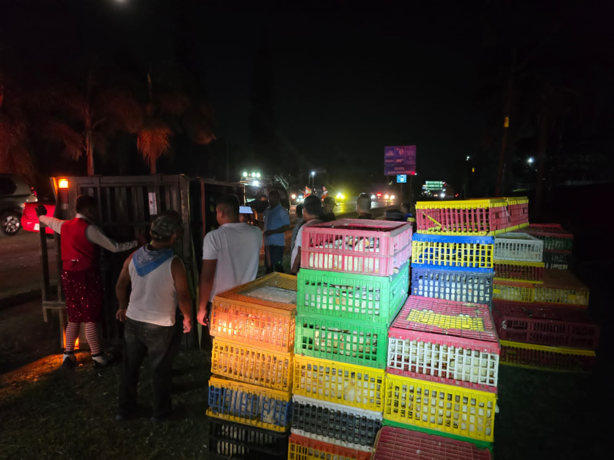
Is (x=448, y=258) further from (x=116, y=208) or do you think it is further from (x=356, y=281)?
(x=116, y=208)

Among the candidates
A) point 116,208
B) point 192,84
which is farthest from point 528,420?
point 192,84

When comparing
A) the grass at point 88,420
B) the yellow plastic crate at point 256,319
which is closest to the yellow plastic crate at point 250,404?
the yellow plastic crate at point 256,319

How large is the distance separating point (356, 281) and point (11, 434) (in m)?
3.56

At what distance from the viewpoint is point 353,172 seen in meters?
116

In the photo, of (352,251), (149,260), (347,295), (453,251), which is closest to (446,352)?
(347,295)

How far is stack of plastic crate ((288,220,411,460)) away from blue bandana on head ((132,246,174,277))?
4.87 ft

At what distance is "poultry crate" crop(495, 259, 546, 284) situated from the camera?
16.8 feet

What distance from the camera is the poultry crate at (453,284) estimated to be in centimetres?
342

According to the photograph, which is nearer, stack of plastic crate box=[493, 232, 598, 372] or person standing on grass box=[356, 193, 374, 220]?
stack of plastic crate box=[493, 232, 598, 372]

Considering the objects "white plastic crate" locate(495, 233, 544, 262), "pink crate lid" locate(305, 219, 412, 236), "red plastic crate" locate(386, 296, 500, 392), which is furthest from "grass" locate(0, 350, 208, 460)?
"white plastic crate" locate(495, 233, 544, 262)

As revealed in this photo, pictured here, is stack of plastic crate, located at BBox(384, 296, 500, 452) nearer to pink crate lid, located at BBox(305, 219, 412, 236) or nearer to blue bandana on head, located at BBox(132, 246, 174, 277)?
pink crate lid, located at BBox(305, 219, 412, 236)

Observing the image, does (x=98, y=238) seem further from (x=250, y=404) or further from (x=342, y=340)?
(x=342, y=340)

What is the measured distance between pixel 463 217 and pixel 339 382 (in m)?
2.06

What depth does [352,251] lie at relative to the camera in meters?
2.55
